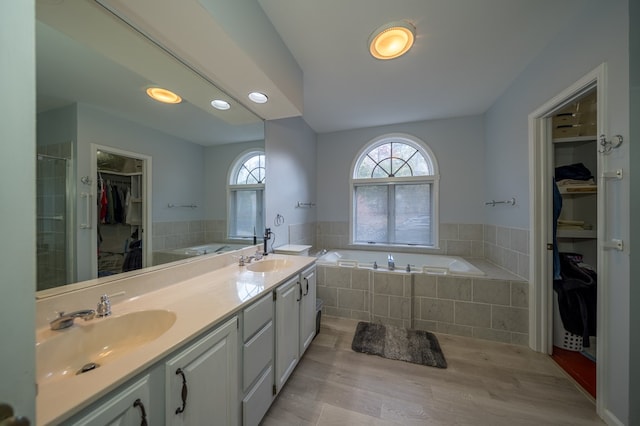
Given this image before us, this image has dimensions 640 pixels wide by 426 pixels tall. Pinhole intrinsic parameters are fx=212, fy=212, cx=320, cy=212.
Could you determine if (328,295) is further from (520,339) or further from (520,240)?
(520,240)

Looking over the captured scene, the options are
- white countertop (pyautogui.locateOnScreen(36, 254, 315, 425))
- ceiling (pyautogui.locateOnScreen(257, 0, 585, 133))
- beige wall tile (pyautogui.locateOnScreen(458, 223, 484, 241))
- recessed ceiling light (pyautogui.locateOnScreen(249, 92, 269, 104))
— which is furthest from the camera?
beige wall tile (pyautogui.locateOnScreen(458, 223, 484, 241))

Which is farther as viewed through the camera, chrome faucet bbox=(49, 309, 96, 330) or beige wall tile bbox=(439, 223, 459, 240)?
beige wall tile bbox=(439, 223, 459, 240)

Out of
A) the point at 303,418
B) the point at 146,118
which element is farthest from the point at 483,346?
the point at 146,118

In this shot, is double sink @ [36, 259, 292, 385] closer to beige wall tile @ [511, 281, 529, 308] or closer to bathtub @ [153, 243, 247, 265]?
bathtub @ [153, 243, 247, 265]

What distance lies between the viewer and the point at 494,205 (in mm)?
2760

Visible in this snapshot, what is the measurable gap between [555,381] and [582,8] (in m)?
2.76

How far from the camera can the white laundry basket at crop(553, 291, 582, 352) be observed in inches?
76.6

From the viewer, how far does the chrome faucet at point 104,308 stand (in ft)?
3.13

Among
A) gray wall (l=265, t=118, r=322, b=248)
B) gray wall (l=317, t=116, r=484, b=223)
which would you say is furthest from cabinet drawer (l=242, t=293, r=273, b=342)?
gray wall (l=317, t=116, r=484, b=223)

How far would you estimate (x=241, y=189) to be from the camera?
199 centimetres

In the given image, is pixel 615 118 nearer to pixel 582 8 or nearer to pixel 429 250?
pixel 582 8

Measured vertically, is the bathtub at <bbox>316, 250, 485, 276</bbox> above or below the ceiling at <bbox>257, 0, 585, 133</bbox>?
below

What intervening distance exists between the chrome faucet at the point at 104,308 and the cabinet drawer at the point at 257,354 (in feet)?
2.14

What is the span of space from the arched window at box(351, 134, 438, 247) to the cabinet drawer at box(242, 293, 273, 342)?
2539 mm
